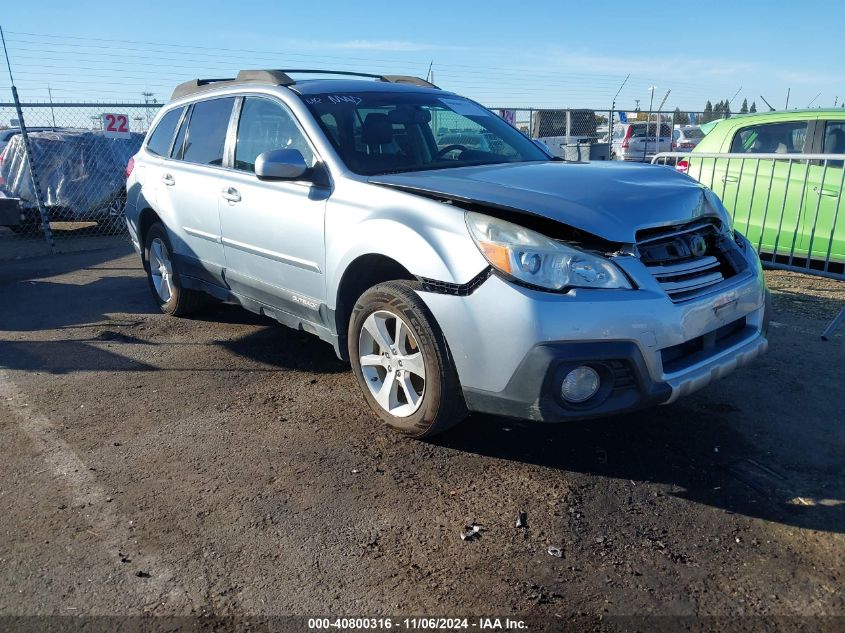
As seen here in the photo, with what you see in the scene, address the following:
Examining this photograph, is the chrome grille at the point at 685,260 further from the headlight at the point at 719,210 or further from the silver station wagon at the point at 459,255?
the headlight at the point at 719,210

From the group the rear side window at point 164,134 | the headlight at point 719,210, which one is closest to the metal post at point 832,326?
the headlight at point 719,210

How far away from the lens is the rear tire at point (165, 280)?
18.6 feet

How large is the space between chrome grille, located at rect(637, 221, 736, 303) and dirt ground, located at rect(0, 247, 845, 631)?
84cm

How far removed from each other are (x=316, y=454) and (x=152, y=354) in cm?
222

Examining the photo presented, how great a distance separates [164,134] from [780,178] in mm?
5663

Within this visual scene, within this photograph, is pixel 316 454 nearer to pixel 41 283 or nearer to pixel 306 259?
pixel 306 259

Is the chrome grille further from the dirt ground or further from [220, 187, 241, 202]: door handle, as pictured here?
[220, 187, 241, 202]: door handle

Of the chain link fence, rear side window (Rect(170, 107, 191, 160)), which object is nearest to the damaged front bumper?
rear side window (Rect(170, 107, 191, 160))

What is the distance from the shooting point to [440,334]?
319 centimetres

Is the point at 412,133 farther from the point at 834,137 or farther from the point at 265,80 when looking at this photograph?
the point at 834,137

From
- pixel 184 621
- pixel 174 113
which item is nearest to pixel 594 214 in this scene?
pixel 184 621

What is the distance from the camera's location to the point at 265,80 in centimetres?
461

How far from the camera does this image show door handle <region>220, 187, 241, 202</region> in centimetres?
445

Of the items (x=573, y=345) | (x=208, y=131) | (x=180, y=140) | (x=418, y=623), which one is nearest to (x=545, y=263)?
(x=573, y=345)
